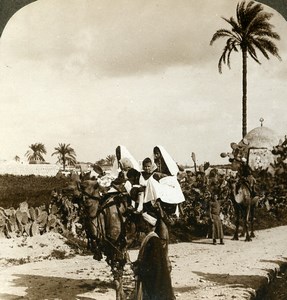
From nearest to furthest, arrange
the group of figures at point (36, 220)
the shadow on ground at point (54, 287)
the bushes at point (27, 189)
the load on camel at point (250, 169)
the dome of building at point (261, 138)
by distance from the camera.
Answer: the shadow on ground at point (54, 287) < the dome of building at point (261, 138) < the load on camel at point (250, 169) < the bushes at point (27, 189) < the group of figures at point (36, 220)

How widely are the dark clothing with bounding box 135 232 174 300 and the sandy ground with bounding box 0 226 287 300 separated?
41 centimetres

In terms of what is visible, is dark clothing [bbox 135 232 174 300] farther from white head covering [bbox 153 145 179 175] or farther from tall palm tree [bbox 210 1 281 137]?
tall palm tree [bbox 210 1 281 137]

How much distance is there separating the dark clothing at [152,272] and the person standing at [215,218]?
81.8 inches

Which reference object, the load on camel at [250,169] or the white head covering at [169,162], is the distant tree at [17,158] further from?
the load on camel at [250,169]

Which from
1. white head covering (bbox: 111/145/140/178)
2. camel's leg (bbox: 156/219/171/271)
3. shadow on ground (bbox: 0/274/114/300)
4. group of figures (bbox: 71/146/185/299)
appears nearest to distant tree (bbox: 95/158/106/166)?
white head covering (bbox: 111/145/140/178)

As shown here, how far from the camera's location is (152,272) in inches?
183

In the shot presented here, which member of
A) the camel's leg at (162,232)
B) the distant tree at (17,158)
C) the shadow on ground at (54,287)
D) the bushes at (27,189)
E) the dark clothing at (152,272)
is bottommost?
the shadow on ground at (54,287)

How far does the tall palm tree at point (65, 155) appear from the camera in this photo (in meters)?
5.26

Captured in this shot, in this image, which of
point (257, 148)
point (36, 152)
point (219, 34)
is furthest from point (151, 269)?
point (219, 34)

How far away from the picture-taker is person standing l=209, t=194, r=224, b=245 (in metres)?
6.60

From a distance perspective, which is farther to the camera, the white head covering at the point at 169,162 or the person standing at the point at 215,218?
the person standing at the point at 215,218

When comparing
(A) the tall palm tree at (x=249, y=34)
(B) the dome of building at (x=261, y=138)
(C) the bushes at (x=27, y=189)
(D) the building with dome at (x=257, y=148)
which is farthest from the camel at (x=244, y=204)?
(C) the bushes at (x=27, y=189)

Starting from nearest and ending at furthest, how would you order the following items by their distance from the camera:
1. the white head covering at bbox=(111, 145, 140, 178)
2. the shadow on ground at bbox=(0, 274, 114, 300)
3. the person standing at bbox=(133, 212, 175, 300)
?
the person standing at bbox=(133, 212, 175, 300) < the white head covering at bbox=(111, 145, 140, 178) < the shadow on ground at bbox=(0, 274, 114, 300)

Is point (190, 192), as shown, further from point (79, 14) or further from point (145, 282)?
point (79, 14)
